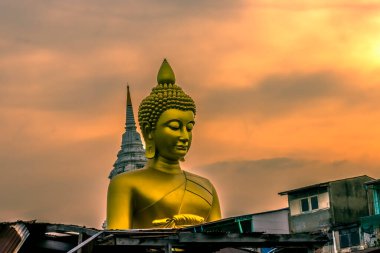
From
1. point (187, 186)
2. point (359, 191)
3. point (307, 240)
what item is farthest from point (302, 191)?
point (307, 240)

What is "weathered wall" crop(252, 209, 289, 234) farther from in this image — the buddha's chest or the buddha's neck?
the buddha's chest

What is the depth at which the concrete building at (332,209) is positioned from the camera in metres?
48.3

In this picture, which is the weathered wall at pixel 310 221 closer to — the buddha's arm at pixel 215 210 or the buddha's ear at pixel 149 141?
the buddha's arm at pixel 215 210

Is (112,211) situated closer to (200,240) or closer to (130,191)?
(130,191)

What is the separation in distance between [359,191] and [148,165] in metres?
16.5

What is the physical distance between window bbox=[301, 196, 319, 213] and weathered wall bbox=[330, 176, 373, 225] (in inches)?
31.3

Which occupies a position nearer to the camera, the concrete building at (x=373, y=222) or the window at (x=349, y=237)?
the concrete building at (x=373, y=222)

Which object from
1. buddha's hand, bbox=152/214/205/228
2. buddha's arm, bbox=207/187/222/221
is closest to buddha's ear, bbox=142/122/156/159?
buddha's hand, bbox=152/214/205/228

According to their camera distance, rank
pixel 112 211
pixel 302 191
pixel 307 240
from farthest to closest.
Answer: pixel 302 191 → pixel 112 211 → pixel 307 240

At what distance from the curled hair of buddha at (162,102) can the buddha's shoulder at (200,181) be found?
69.9 inches

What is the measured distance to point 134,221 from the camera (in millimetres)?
34094

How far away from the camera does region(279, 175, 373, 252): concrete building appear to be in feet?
159

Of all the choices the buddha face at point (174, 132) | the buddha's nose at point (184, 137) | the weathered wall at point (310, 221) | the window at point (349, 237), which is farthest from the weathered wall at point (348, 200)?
the buddha's nose at point (184, 137)

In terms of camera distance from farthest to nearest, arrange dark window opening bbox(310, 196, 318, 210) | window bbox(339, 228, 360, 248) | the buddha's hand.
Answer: dark window opening bbox(310, 196, 318, 210), window bbox(339, 228, 360, 248), the buddha's hand
